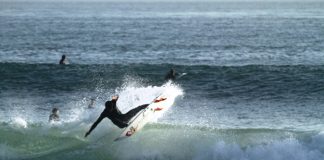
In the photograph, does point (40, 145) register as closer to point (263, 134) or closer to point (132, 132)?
point (132, 132)

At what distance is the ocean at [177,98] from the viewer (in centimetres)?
1880

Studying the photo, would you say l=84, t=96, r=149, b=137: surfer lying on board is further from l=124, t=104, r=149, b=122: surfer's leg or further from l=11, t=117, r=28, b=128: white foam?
l=11, t=117, r=28, b=128: white foam

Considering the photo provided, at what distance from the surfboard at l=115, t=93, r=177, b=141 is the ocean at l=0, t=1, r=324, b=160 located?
0.24 meters

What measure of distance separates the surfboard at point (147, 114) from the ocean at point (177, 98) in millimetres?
238

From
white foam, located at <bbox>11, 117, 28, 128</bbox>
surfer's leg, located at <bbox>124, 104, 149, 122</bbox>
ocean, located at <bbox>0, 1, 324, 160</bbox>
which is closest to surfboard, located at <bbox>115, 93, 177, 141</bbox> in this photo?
surfer's leg, located at <bbox>124, 104, 149, 122</bbox>

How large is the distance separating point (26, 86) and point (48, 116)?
8.14 meters

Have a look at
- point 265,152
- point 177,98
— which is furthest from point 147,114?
point 177,98

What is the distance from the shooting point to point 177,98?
2742cm

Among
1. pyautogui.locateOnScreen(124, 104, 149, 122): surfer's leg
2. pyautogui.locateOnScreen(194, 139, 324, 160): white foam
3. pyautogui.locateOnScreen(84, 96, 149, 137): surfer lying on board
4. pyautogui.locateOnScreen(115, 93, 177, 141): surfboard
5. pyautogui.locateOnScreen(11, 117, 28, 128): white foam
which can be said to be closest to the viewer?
pyautogui.locateOnScreen(194, 139, 324, 160): white foam

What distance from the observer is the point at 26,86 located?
3186cm

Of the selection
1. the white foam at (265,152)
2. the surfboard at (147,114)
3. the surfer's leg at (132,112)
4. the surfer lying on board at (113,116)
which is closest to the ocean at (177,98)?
the white foam at (265,152)

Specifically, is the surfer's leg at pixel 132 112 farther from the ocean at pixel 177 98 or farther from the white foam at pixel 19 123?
the white foam at pixel 19 123

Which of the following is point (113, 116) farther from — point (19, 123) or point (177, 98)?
point (177, 98)

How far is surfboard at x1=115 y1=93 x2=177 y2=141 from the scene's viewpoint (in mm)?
19188
